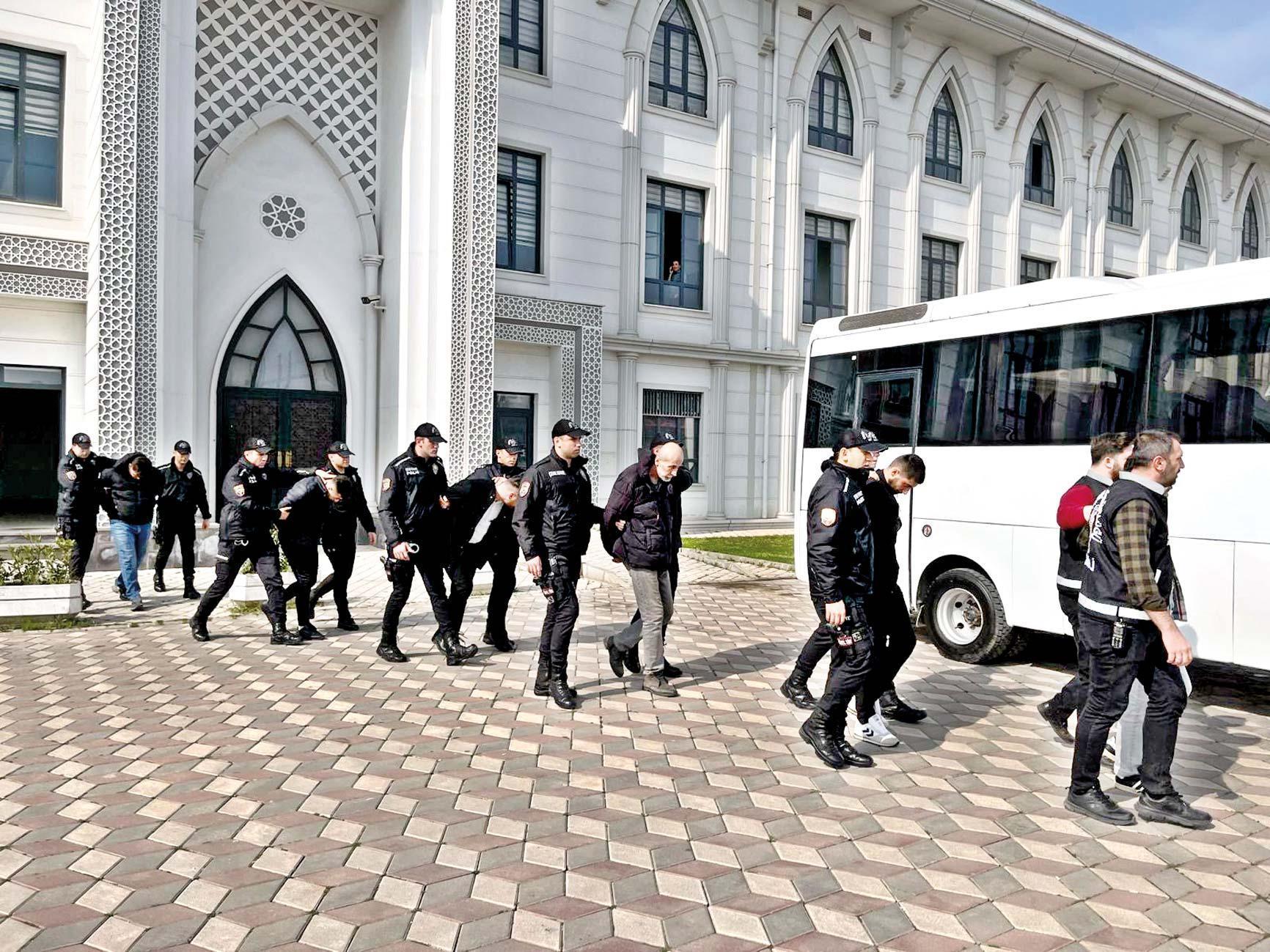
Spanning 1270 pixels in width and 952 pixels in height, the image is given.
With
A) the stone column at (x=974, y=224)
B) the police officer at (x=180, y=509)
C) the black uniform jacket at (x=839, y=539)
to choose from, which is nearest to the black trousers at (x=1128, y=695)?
the black uniform jacket at (x=839, y=539)

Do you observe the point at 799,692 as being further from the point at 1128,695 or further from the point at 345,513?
the point at 345,513

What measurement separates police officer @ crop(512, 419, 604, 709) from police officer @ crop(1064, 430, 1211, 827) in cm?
323

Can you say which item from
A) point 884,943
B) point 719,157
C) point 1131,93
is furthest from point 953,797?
point 1131,93

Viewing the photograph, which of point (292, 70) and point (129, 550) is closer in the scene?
point (129, 550)

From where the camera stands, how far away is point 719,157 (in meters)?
20.1

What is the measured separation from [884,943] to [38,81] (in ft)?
53.1

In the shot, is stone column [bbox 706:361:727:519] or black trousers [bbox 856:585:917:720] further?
stone column [bbox 706:361:727:519]

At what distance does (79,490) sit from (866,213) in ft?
57.1

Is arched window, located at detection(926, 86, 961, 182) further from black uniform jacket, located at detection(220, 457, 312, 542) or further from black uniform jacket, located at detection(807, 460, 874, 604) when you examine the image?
black uniform jacket, located at detection(807, 460, 874, 604)

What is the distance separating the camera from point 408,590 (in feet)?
26.0

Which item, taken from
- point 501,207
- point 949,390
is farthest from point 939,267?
point 949,390

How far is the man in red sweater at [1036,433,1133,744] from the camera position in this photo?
18.0 ft

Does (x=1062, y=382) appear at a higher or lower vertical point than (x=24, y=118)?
lower

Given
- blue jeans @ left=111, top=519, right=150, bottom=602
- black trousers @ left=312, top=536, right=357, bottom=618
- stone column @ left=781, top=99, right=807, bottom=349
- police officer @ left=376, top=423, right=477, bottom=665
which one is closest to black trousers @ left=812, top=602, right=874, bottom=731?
police officer @ left=376, top=423, right=477, bottom=665
